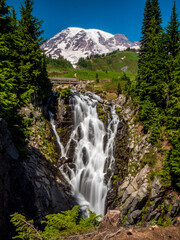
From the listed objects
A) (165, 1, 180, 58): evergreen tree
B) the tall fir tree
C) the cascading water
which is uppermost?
(165, 1, 180, 58): evergreen tree

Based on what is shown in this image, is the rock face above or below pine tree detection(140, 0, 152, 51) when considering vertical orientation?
below

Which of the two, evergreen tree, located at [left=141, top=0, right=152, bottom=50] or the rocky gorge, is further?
evergreen tree, located at [left=141, top=0, right=152, bottom=50]

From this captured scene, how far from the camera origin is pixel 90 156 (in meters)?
20.6

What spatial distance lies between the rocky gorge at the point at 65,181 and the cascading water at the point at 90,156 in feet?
2.68

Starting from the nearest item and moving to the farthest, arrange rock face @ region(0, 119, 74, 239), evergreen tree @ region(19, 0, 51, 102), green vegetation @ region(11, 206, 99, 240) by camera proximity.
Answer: green vegetation @ region(11, 206, 99, 240), rock face @ region(0, 119, 74, 239), evergreen tree @ region(19, 0, 51, 102)

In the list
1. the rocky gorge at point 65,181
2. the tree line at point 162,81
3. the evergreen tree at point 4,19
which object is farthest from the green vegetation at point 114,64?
the evergreen tree at point 4,19

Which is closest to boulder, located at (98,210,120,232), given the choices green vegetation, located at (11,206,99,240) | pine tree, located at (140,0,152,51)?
green vegetation, located at (11,206,99,240)

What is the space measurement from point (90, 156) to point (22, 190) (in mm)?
11858

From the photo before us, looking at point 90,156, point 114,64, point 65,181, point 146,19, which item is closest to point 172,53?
point 146,19

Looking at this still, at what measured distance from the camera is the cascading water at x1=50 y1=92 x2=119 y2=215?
57.3ft

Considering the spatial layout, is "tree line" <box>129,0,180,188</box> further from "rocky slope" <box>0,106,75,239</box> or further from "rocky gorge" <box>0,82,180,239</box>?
"rocky slope" <box>0,106,75,239</box>

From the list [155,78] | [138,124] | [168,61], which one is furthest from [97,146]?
[168,61]

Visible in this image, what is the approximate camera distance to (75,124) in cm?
2370

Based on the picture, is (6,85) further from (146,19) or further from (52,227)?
(146,19)
